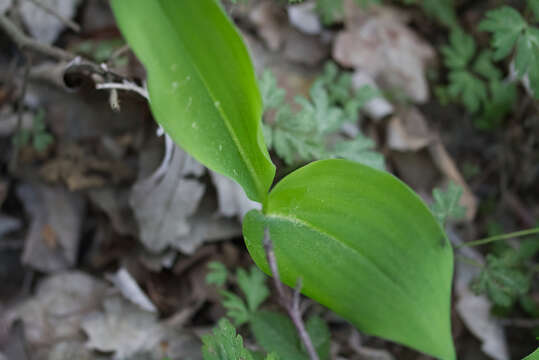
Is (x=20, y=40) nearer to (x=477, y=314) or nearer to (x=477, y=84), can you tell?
(x=477, y=84)

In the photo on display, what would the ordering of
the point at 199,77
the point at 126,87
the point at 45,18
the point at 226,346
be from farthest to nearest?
the point at 45,18
the point at 126,87
the point at 226,346
the point at 199,77

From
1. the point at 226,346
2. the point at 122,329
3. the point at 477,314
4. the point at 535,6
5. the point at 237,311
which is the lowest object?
the point at 477,314

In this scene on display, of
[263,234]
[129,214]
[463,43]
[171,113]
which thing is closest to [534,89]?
[463,43]

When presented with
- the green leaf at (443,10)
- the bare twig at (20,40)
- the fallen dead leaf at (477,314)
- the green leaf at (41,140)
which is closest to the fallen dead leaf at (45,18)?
the bare twig at (20,40)

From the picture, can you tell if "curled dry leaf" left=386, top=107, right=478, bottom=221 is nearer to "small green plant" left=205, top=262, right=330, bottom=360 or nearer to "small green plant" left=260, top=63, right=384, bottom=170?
"small green plant" left=260, top=63, right=384, bottom=170

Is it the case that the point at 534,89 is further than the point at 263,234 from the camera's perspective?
Yes

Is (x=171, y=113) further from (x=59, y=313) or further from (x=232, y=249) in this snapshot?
(x=59, y=313)

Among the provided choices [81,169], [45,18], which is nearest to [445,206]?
[81,169]
